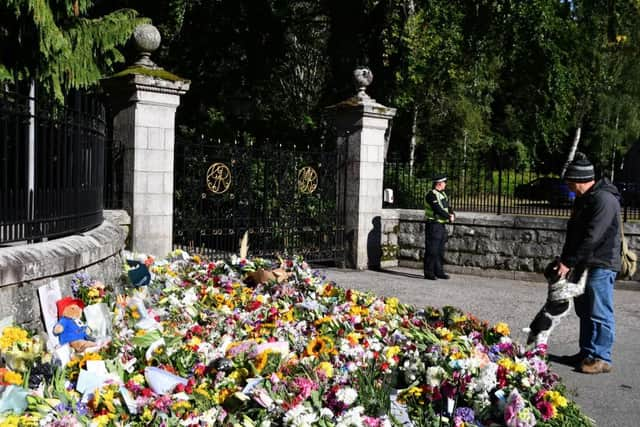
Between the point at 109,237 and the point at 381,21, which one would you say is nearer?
the point at 109,237

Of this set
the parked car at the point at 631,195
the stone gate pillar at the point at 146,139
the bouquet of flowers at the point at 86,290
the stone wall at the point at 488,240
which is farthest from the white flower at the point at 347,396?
the parked car at the point at 631,195

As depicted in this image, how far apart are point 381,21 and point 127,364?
13.1 meters

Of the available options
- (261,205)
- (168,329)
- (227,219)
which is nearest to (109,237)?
(168,329)

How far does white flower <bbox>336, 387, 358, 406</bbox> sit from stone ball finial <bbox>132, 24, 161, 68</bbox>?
22.5ft

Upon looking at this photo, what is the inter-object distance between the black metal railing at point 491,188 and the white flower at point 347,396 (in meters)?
8.28

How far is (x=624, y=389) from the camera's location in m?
5.29

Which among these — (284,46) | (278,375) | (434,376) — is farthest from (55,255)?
(284,46)

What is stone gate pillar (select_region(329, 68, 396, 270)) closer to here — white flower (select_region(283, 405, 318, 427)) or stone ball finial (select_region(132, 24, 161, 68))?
stone ball finial (select_region(132, 24, 161, 68))

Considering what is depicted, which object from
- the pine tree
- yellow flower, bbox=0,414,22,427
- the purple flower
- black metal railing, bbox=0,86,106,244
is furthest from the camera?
the pine tree

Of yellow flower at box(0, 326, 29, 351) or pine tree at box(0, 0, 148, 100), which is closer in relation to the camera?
yellow flower at box(0, 326, 29, 351)

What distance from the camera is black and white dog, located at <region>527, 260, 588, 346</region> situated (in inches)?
222

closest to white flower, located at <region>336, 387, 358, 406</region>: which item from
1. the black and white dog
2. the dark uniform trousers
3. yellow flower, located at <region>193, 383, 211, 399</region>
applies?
yellow flower, located at <region>193, 383, 211, 399</region>

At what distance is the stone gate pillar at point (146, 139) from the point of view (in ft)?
29.2

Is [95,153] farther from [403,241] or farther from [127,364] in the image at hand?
[403,241]
